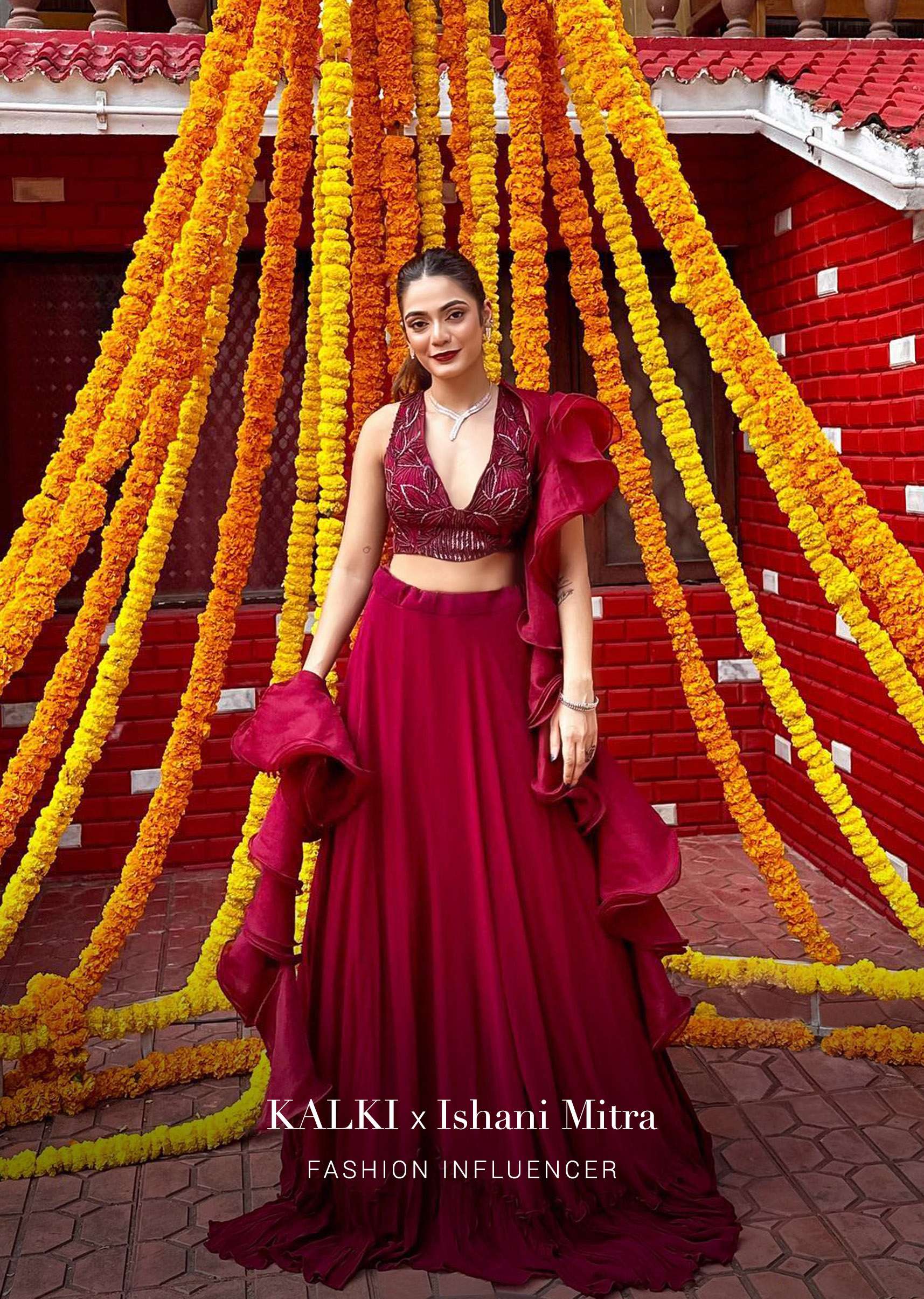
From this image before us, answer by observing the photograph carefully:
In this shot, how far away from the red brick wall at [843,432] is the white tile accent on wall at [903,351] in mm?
20

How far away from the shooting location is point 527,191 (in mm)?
3092

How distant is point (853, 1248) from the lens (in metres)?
2.75

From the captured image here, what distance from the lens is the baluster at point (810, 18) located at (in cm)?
525

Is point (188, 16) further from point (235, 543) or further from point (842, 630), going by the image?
point (842, 630)

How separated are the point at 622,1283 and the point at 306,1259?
61 centimetres

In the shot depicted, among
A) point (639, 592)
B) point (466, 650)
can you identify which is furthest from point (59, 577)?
point (639, 592)

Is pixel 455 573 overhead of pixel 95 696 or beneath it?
overhead

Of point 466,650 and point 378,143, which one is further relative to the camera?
point 378,143

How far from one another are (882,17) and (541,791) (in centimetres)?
411

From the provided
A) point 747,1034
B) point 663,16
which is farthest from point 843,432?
point 747,1034

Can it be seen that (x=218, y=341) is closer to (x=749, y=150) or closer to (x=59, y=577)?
(x=59, y=577)

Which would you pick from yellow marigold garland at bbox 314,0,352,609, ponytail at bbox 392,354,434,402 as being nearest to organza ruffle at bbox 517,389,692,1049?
ponytail at bbox 392,354,434,402

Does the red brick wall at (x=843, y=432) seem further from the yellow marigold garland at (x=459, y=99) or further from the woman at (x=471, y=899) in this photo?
the woman at (x=471, y=899)

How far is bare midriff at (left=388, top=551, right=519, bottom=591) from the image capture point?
9.04 feet
